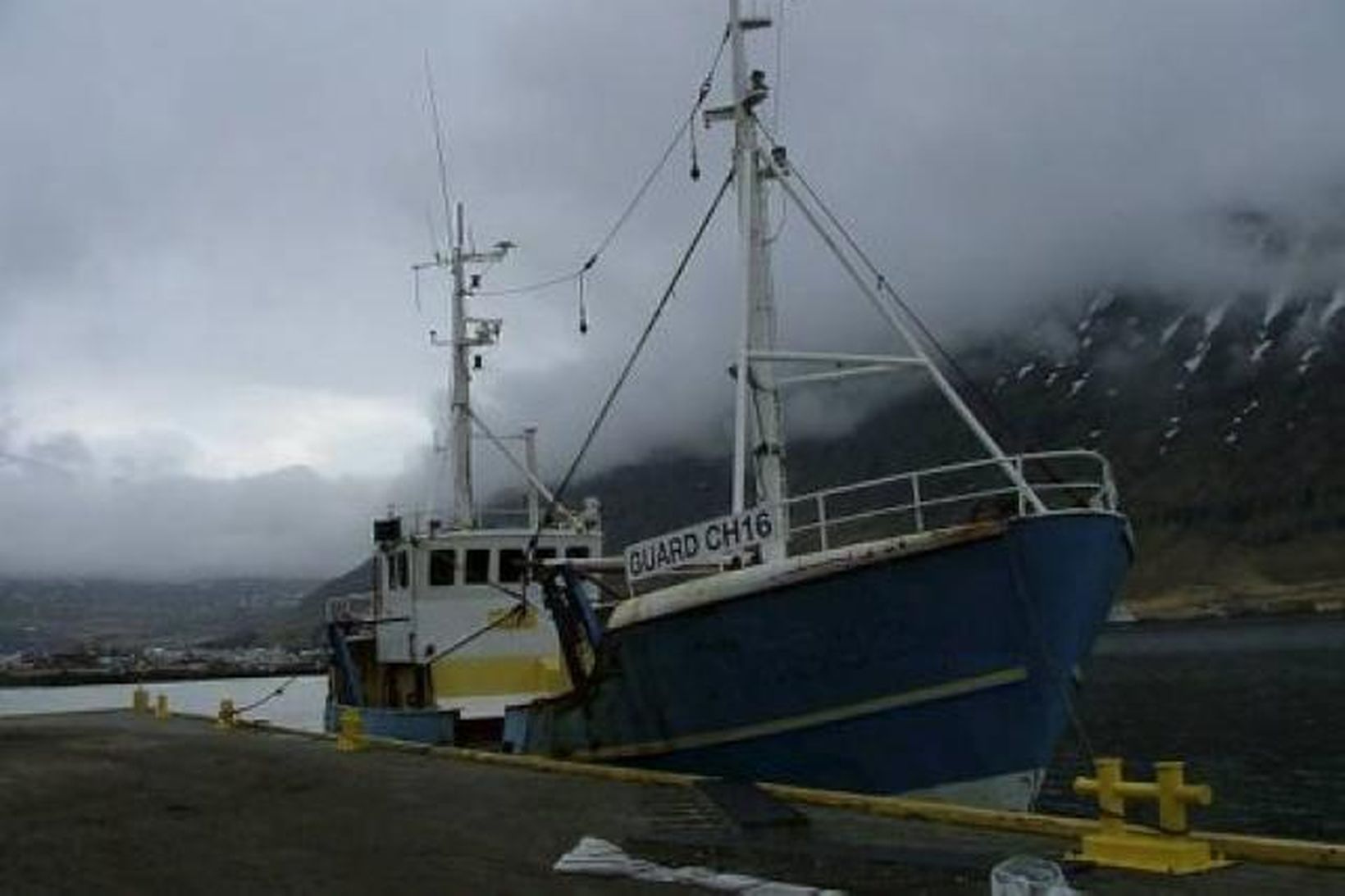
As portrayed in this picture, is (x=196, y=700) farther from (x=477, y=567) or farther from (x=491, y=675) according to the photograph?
(x=491, y=675)

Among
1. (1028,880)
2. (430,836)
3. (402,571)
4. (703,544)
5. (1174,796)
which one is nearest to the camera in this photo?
(1028,880)

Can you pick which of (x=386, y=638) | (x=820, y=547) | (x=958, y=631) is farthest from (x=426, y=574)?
(x=958, y=631)

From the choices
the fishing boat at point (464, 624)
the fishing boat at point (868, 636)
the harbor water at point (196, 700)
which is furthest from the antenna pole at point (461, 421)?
the harbor water at point (196, 700)

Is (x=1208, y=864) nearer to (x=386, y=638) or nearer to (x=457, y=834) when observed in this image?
(x=457, y=834)

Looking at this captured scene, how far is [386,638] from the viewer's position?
91.6ft

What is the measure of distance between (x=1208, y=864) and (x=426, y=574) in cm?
1840

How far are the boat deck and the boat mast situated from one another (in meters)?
4.62

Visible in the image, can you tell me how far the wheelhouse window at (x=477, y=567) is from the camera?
26891 millimetres

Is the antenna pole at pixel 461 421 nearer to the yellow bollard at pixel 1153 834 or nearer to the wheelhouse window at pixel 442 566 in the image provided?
the wheelhouse window at pixel 442 566

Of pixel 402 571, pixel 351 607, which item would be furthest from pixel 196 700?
pixel 402 571

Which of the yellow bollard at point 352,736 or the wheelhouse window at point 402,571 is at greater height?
the wheelhouse window at point 402,571

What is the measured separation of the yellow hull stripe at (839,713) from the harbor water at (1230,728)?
1094mm

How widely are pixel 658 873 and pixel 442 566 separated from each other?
674 inches

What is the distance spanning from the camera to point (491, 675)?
26531 millimetres
